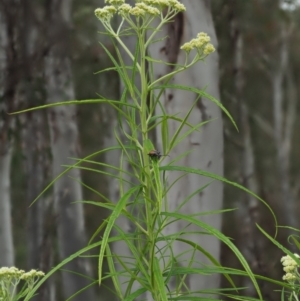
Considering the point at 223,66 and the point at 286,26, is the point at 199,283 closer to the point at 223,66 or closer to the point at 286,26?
the point at 223,66

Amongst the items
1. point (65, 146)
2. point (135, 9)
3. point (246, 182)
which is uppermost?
point (135, 9)

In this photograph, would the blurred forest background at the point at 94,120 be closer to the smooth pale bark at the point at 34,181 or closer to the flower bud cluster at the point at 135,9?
the smooth pale bark at the point at 34,181

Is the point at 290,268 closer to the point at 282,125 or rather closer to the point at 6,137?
the point at 282,125

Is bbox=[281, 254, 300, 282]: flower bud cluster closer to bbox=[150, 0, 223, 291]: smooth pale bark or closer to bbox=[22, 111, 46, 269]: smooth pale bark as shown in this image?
bbox=[150, 0, 223, 291]: smooth pale bark

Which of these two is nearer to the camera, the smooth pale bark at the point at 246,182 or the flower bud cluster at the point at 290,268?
the flower bud cluster at the point at 290,268

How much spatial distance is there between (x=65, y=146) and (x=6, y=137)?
0.59ft

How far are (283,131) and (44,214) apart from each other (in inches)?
28.5

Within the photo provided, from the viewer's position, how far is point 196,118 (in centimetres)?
172

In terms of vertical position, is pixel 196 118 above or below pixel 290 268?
above

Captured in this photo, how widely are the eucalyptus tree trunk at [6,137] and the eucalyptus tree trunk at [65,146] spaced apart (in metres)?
0.11

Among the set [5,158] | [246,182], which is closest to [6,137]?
[5,158]

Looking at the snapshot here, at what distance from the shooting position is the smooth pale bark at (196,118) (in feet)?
5.57

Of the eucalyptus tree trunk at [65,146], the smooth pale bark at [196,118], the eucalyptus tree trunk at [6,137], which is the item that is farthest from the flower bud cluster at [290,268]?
the eucalyptus tree trunk at [6,137]

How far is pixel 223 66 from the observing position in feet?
5.67
